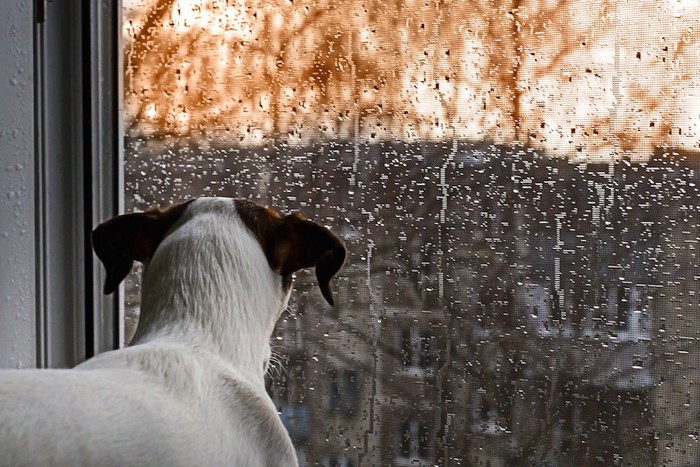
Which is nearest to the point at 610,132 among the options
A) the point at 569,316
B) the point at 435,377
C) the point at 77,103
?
the point at 569,316

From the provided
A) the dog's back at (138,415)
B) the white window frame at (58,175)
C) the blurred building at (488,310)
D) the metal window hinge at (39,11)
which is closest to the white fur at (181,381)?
the dog's back at (138,415)

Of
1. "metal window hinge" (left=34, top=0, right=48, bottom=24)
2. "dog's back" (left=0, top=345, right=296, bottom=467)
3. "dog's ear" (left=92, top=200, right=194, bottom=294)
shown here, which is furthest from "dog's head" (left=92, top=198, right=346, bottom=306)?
"metal window hinge" (left=34, top=0, right=48, bottom=24)

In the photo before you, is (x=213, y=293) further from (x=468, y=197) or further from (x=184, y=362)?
(x=468, y=197)

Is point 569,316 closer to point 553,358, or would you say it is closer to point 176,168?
point 553,358

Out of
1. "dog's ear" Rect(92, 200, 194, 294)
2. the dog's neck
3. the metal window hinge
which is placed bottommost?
the dog's neck

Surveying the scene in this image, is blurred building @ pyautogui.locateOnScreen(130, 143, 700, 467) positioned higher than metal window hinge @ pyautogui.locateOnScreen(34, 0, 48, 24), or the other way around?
metal window hinge @ pyautogui.locateOnScreen(34, 0, 48, 24)

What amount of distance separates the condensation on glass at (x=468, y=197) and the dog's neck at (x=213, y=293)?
17cm

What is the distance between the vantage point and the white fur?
805mm

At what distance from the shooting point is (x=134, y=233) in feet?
4.13

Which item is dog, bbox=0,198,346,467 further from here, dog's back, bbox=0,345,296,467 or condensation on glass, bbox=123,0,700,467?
condensation on glass, bbox=123,0,700,467

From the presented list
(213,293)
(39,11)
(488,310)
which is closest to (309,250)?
(213,293)

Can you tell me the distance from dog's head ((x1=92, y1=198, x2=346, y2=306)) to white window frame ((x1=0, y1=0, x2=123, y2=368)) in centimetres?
23

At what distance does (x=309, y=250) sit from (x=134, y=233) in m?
0.28

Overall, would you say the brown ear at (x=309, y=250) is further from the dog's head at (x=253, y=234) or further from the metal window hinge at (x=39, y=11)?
the metal window hinge at (x=39, y=11)
